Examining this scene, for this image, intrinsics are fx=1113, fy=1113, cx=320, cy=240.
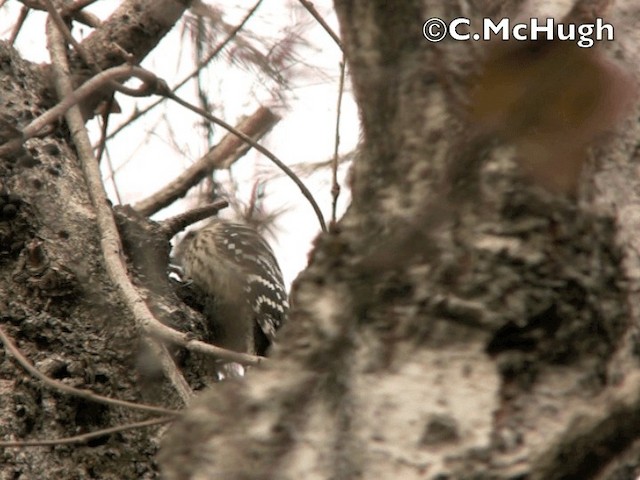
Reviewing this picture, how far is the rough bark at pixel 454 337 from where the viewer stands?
1.25 m

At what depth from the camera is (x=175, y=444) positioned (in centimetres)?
136

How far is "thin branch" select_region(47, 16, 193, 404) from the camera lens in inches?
82.5

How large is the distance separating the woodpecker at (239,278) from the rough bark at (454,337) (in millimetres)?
1654

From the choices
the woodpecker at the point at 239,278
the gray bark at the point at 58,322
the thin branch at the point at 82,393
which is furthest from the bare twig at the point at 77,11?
the thin branch at the point at 82,393

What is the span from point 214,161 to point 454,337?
2.17m

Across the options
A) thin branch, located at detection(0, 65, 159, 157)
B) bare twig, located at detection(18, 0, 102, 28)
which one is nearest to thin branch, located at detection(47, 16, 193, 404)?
bare twig, located at detection(18, 0, 102, 28)

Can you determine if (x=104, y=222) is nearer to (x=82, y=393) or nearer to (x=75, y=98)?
(x=75, y=98)

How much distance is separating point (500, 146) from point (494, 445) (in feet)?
1.17

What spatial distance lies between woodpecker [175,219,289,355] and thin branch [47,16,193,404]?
593 millimetres

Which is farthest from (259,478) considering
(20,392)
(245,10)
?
(245,10)

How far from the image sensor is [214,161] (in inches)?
134

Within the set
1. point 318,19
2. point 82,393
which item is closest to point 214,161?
point 318,19

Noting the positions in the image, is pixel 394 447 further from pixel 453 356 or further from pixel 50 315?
pixel 50 315

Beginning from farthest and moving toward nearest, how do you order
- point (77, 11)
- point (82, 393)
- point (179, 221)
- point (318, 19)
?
point (77, 11)
point (179, 221)
point (318, 19)
point (82, 393)
